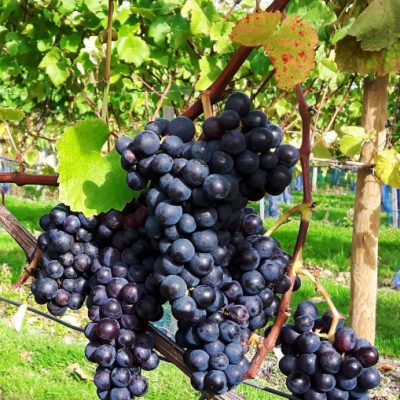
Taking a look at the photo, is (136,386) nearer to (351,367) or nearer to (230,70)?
(351,367)

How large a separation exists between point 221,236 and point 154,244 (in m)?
0.08

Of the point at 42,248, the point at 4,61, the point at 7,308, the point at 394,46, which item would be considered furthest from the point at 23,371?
the point at 394,46

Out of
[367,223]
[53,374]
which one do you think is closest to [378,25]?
[367,223]

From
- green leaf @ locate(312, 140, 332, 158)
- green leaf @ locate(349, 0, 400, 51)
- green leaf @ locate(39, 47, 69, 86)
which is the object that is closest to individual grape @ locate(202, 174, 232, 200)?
green leaf @ locate(349, 0, 400, 51)

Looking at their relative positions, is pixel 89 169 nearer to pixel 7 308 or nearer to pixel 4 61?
pixel 4 61

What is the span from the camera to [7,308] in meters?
4.96

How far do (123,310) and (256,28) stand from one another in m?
0.38

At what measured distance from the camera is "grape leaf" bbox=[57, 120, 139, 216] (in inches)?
31.5

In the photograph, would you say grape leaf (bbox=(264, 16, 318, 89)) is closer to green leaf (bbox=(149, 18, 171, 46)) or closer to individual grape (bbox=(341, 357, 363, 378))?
individual grape (bbox=(341, 357, 363, 378))

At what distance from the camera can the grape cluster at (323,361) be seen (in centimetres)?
80

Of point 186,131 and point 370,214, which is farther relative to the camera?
point 370,214

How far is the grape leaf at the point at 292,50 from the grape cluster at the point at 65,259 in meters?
0.33

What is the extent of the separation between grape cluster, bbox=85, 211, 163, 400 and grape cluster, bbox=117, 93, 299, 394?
4cm

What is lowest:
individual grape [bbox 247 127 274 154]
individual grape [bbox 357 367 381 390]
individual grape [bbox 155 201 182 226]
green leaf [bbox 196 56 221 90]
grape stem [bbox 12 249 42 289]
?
individual grape [bbox 357 367 381 390]
